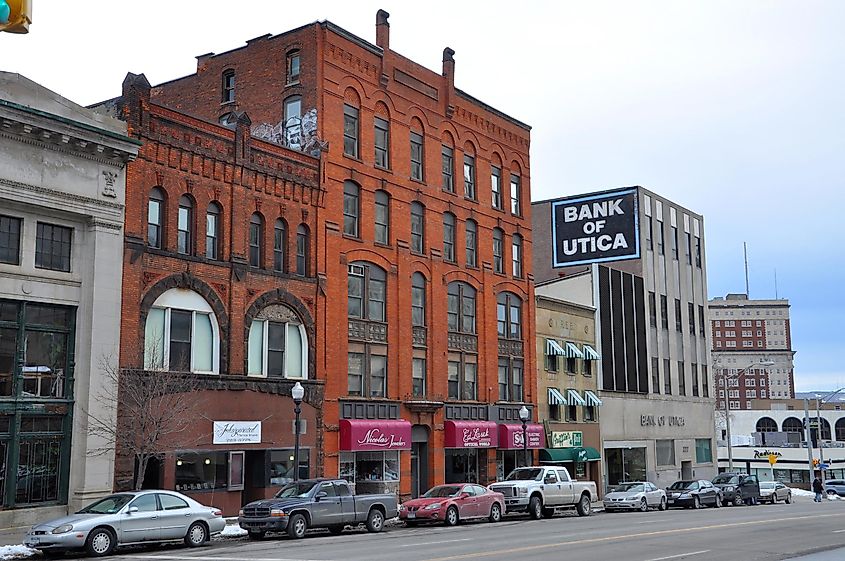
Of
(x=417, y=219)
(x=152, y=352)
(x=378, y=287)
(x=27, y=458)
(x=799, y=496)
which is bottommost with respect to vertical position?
(x=799, y=496)

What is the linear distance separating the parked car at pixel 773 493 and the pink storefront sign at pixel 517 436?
575 inches

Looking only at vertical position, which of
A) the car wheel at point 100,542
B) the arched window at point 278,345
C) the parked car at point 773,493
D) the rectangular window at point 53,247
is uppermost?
the rectangular window at point 53,247

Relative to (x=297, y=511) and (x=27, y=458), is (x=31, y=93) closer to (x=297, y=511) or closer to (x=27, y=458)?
(x=27, y=458)

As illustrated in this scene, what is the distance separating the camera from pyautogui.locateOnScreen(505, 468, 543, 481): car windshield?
1464 inches

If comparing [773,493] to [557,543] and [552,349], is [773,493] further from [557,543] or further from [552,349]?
[557,543]

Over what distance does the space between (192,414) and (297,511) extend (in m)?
6.68

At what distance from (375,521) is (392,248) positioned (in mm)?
15783

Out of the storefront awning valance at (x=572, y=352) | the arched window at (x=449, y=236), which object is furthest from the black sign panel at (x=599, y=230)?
the arched window at (x=449, y=236)

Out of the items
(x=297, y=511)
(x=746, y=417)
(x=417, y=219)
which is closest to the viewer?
(x=297, y=511)

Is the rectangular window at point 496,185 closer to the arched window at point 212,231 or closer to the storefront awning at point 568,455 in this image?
the storefront awning at point 568,455

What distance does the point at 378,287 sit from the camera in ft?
139

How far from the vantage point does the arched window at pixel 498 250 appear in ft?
166

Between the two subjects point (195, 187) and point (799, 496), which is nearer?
point (195, 187)

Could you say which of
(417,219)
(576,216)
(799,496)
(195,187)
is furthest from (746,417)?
(195,187)
